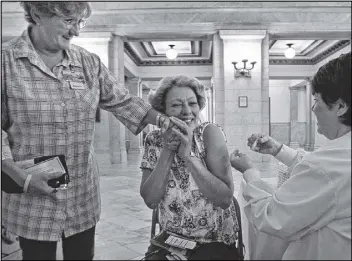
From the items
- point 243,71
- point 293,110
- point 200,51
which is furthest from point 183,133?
point 293,110

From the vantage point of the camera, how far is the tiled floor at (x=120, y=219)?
3.51 feet

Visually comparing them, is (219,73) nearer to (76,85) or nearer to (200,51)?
(200,51)

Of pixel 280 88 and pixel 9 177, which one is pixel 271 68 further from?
pixel 9 177

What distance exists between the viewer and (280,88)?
514 inches

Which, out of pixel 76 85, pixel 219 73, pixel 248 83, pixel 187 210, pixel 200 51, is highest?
pixel 200 51

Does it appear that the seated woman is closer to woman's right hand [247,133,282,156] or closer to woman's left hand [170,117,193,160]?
woman's left hand [170,117,193,160]

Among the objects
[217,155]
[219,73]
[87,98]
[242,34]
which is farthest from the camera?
[219,73]

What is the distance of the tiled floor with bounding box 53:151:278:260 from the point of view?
1.07m

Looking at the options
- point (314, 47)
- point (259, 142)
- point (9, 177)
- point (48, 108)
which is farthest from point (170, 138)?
point (314, 47)

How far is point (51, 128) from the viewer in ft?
3.24

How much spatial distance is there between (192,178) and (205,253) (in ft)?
0.96

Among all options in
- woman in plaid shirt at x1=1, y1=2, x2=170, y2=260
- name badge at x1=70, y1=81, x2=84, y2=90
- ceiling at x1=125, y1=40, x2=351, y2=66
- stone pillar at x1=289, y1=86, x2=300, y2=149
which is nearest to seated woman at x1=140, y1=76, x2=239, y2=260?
woman in plaid shirt at x1=1, y1=2, x2=170, y2=260

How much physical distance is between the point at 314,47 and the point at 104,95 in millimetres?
11210

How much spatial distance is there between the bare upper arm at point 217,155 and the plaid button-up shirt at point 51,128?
1.50 ft
